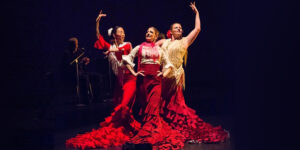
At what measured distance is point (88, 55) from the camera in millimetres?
6328

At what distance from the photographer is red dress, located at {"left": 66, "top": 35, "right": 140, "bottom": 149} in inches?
165

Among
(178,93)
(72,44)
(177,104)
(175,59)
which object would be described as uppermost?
(72,44)

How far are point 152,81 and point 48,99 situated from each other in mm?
1355

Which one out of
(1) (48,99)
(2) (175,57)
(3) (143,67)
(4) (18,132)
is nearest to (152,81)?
(3) (143,67)

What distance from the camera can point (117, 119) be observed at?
4.50 m

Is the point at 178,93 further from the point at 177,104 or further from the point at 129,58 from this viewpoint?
the point at 129,58

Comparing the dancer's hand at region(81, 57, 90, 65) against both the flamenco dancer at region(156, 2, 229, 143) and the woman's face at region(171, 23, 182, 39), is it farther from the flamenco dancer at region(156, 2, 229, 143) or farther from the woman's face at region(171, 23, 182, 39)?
the woman's face at region(171, 23, 182, 39)

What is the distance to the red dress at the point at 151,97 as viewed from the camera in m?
3.95

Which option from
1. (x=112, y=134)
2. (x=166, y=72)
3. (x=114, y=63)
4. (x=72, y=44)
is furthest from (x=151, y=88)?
(x=72, y=44)

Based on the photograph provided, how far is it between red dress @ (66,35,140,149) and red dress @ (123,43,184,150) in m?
0.35

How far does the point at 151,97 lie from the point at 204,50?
2.91 metres

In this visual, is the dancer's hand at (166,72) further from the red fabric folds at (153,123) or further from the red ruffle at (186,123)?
the red ruffle at (186,123)

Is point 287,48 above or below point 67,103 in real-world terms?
above

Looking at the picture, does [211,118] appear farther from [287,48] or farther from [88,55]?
[287,48]
